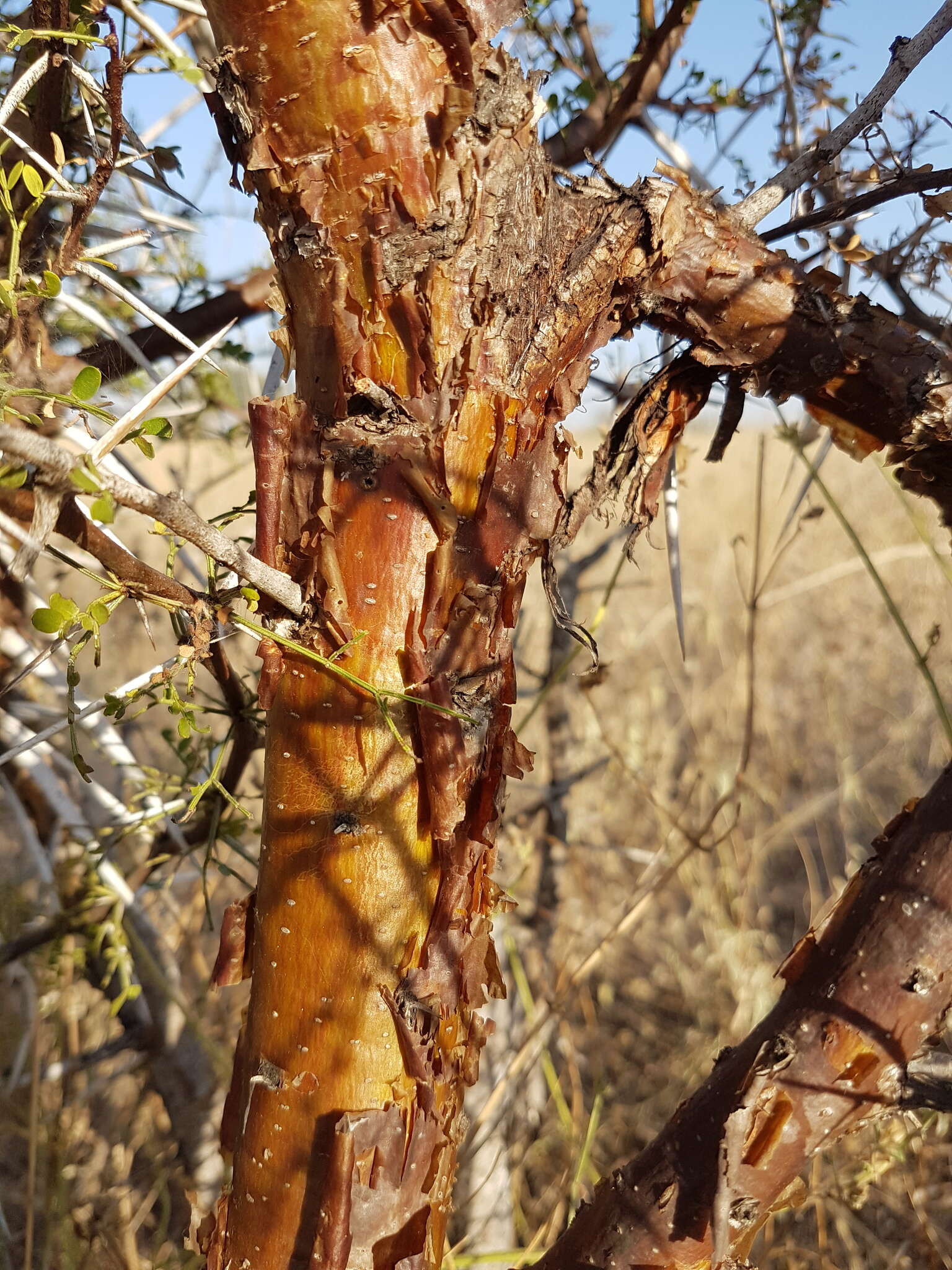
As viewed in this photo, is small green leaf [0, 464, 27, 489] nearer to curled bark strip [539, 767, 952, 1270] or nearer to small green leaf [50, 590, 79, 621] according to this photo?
small green leaf [50, 590, 79, 621]

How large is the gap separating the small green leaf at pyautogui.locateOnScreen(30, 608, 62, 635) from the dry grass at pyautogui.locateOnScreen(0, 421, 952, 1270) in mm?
616

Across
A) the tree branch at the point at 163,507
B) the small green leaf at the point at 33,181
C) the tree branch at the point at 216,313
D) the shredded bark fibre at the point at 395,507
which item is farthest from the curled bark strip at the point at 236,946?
the tree branch at the point at 216,313

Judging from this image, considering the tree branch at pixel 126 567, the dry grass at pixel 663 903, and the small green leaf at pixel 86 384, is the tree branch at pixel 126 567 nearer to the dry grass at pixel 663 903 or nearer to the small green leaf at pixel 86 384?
the small green leaf at pixel 86 384

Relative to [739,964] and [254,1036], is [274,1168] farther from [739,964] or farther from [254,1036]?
[739,964]

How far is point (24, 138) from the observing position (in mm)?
862

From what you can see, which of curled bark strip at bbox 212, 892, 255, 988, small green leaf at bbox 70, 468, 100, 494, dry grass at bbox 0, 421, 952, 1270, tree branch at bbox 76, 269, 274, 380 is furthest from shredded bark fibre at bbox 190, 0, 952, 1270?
tree branch at bbox 76, 269, 274, 380

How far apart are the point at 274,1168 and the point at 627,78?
4.75ft

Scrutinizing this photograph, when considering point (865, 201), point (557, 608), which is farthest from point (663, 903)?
Answer: point (865, 201)

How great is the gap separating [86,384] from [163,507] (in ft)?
0.34

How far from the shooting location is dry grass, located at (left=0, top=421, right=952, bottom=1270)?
1.35 meters

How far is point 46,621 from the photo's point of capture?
48 cm

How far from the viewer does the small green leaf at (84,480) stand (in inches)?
14.4

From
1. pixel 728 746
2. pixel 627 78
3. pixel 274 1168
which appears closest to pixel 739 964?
pixel 728 746

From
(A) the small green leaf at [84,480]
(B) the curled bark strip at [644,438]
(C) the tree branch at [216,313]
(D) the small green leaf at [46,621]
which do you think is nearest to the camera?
(A) the small green leaf at [84,480]
